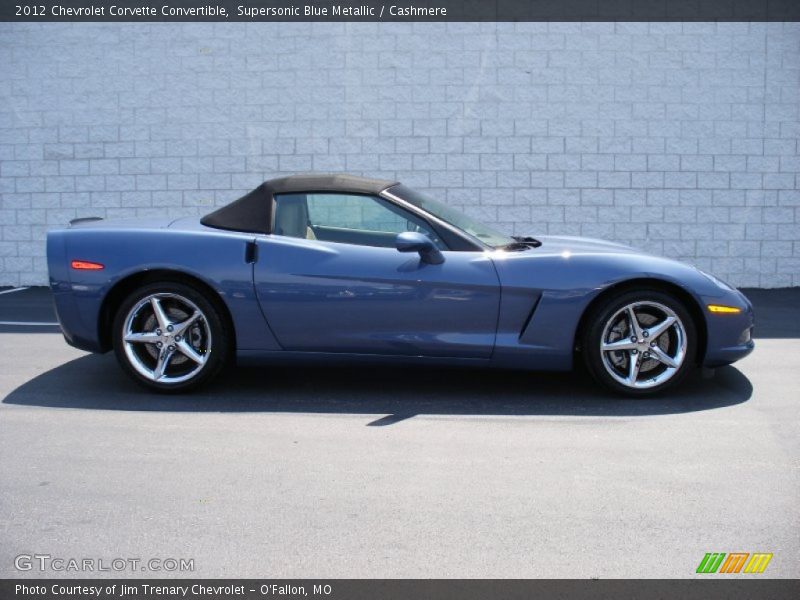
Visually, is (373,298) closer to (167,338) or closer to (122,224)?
(167,338)

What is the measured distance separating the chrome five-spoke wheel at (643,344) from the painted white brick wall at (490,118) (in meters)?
5.27

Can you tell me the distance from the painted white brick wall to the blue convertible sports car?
199 inches

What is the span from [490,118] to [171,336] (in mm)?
5957

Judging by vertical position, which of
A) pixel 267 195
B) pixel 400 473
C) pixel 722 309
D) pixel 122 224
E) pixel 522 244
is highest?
pixel 267 195

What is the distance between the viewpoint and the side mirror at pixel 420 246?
5.54m

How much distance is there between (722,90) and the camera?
10.8 meters

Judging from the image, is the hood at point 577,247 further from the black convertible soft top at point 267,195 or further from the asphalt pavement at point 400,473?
the black convertible soft top at point 267,195

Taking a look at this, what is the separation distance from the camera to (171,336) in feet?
19.0

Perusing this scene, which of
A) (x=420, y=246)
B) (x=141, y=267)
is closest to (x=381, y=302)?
(x=420, y=246)

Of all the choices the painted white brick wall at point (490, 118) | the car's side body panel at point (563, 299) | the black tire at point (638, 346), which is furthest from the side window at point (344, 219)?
the painted white brick wall at point (490, 118)

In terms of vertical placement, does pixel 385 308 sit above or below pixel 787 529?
above
